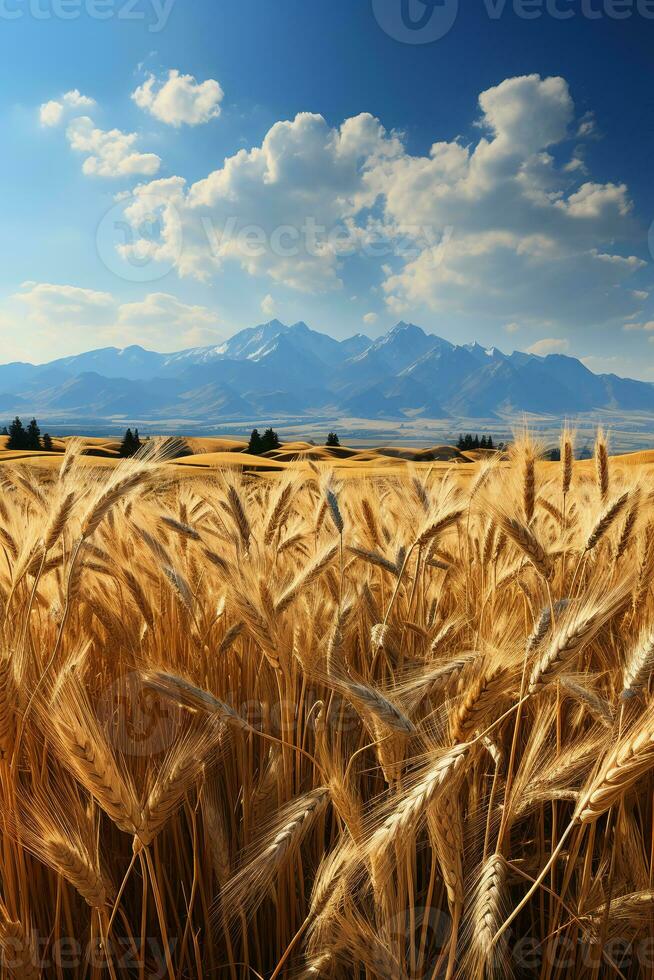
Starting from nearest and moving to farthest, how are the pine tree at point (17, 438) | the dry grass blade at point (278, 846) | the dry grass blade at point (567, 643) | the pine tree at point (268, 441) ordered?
the dry grass blade at point (567, 643) → the dry grass blade at point (278, 846) → the pine tree at point (17, 438) → the pine tree at point (268, 441)

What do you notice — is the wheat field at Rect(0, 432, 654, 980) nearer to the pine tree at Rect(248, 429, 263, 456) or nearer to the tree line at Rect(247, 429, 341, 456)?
the tree line at Rect(247, 429, 341, 456)

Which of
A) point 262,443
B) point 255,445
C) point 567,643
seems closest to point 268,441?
point 262,443

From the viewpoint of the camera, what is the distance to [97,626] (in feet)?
5.91

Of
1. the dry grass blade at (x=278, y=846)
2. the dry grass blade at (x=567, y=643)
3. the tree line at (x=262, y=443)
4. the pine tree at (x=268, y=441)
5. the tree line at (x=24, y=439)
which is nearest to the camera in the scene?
the dry grass blade at (x=567, y=643)

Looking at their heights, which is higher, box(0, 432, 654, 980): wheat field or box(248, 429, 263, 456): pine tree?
box(248, 429, 263, 456): pine tree

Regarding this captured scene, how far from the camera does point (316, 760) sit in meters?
1.36

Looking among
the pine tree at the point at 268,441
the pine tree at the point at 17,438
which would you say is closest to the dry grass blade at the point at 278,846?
the pine tree at the point at 268,441

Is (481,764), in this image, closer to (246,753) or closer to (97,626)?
(246,753)

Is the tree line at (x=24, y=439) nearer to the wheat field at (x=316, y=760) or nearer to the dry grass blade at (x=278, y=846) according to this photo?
the wheat field at (x=316, y=760)

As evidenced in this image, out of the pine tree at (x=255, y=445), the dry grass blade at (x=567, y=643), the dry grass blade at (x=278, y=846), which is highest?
the pine tree at (x=255, y=445)

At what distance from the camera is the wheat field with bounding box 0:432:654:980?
0.95 meters

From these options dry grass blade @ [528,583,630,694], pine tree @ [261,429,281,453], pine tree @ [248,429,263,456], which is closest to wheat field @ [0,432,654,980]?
dry grass blade @ [528,583,630,694]

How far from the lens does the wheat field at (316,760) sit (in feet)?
3.11

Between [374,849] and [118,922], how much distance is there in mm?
981
